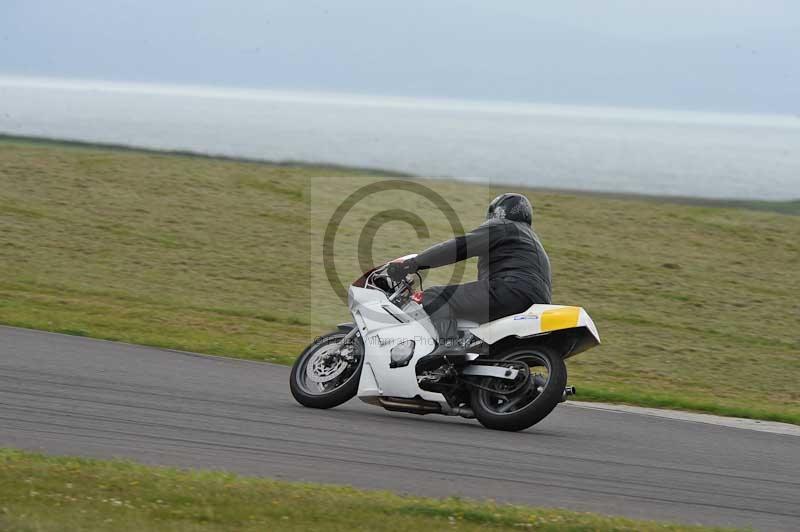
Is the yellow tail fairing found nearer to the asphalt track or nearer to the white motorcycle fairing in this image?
the white motorcycle fairing

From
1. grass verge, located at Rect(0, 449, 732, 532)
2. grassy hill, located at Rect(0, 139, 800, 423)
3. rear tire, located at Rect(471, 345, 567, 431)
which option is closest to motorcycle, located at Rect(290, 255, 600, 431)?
rear tire, located at Rect(471, 345, 567, 431)

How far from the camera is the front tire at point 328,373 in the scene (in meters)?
9.79

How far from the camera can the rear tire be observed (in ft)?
29.6

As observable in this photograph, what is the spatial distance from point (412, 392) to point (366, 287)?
1012 mm

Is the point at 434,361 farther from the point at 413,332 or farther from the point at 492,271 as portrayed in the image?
the point at 492,271

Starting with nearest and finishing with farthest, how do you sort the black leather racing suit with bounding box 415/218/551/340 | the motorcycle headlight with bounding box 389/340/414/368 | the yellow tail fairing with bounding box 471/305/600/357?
the yellow tail fairing with bounding box 471/305/600/357 < the black leather racing suit with bounding box 415/218/551/340 < the motorcycle headlight with bounding box 389/340/414/368

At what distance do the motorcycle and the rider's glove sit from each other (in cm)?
12

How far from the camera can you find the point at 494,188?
118 feet

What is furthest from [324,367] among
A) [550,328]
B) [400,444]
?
[550,328]

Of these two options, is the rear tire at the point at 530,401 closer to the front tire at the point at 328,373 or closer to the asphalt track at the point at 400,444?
the asphalt track at the point at 400,444

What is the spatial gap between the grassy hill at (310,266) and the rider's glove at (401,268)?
400 cm

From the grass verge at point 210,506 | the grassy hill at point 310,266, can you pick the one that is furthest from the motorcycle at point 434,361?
the grassy hill at point 310,266

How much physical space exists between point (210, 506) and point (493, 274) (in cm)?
390

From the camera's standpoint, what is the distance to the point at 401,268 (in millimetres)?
9711
